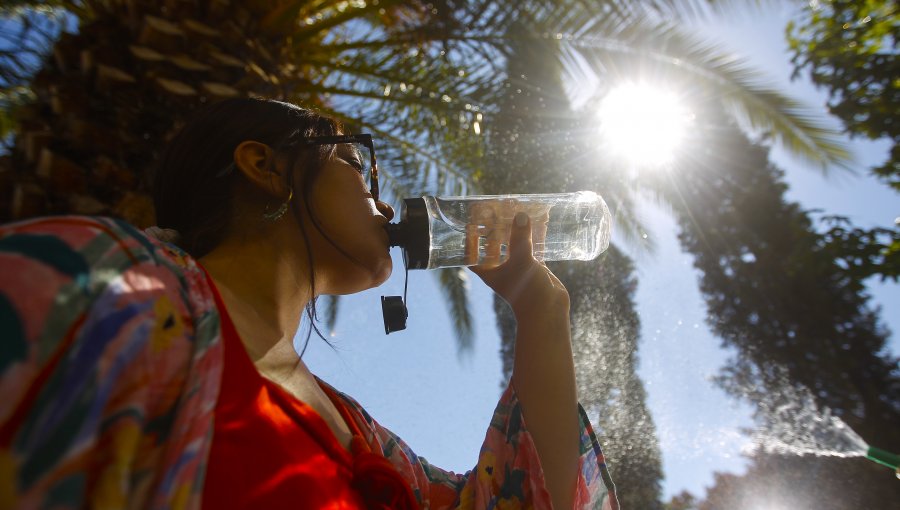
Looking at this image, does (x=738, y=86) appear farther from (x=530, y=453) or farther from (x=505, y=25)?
(x=530, y=453)

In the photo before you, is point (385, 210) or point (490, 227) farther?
point (490, 227)

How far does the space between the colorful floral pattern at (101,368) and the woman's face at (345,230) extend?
17.1 inches

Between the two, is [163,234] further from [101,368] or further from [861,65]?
[861,65]

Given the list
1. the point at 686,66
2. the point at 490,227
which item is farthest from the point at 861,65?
the point at 490,227

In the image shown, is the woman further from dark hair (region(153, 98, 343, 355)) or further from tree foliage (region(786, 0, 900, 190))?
tree foliage (region(786, 0, 900, 190))

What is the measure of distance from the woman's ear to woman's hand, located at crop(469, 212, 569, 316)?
20.7 inches

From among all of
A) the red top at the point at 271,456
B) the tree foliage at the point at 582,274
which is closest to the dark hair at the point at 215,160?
the red top at the point at 271,456

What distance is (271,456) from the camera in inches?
31.9

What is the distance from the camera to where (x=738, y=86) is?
4043 mm

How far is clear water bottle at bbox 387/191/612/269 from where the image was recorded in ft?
4.39

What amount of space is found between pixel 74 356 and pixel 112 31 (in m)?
2.77

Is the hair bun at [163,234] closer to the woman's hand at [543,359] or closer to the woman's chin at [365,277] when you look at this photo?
the woman's chin at [365,277]

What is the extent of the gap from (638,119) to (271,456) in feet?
13.2

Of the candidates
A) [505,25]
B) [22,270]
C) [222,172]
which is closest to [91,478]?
[22,270]
